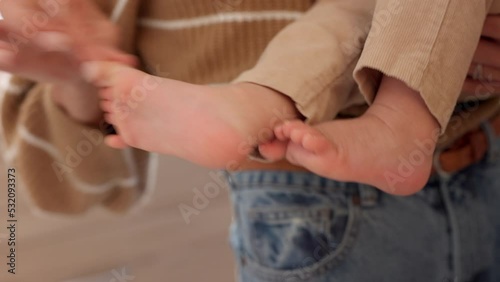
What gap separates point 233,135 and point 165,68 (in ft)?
0.69

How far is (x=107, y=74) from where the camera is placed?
16.1 inches

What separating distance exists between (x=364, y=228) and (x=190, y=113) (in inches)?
8.4

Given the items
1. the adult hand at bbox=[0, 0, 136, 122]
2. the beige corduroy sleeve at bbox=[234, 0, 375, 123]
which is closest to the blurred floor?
the adult hand at bbox=[0, 0, 136, 122]

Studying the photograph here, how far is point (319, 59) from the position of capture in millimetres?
448

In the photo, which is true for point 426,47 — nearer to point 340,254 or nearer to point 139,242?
point 340,254

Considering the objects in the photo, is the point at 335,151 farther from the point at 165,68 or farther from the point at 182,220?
the point at 182,220

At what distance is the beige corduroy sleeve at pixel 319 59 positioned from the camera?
0.42m

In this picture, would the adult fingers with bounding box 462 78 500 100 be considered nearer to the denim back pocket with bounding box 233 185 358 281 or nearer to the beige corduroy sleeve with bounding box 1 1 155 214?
the denim back pocket with bounding box 233 185 358 281

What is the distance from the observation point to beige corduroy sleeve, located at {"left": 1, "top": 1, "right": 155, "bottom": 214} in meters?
0.57

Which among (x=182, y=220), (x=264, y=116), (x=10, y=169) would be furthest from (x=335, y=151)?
(x=182, y=220)

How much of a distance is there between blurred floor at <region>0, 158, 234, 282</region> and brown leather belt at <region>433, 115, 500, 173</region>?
420mm

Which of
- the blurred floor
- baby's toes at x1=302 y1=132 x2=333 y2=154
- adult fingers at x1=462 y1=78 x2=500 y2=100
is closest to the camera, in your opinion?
baby's toes at x1=302 y1=132 x2=333 y2=154

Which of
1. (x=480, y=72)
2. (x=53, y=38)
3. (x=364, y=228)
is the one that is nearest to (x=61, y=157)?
(x=53, y=38)

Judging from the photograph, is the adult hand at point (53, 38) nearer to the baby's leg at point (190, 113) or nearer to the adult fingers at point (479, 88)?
the baby's leg at point (190, 113)
